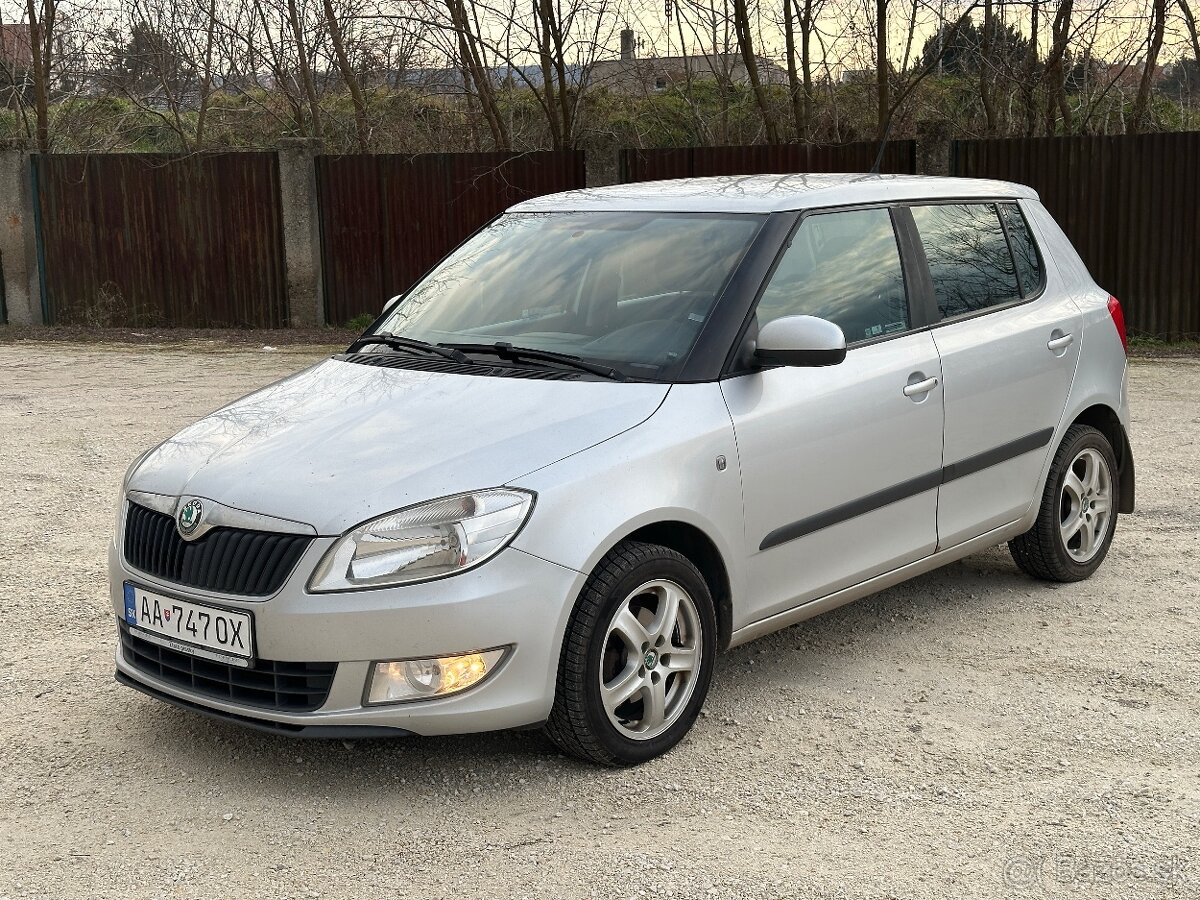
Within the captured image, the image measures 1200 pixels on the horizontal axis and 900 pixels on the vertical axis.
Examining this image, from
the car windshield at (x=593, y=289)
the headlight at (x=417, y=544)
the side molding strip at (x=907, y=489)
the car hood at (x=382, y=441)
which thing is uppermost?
the car windshield at (x=593, y=289)

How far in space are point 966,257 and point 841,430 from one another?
129 cm

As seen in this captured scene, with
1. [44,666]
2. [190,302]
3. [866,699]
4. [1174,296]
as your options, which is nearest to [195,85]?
[190,302]

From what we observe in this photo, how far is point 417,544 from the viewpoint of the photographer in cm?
366

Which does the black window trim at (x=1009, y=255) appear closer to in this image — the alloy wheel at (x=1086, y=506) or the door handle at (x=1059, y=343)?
the door handle at (x=1059, y=343)

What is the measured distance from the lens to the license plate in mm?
3740

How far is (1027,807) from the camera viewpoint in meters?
3.75

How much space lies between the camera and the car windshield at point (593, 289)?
4473mm

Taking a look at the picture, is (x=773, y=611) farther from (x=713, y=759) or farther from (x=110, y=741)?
(x=110, y=741)

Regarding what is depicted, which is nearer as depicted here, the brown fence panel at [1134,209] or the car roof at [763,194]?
the car roof at [763,194]

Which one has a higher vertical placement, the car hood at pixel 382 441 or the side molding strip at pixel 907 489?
the car hood at pixel 382 441

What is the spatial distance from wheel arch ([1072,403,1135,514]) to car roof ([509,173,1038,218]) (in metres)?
0.99

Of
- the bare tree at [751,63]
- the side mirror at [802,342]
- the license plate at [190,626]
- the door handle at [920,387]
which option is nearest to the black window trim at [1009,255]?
the door handle at [920,387]

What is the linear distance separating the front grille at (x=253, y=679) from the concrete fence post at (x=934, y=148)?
1188cm

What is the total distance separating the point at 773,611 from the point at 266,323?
1344cm
